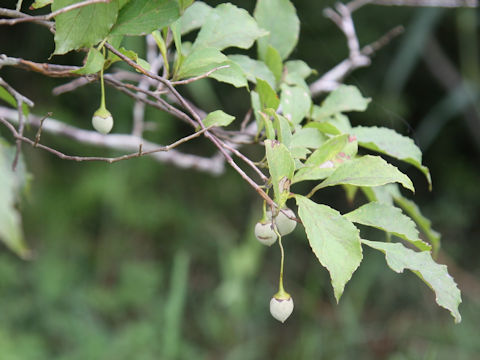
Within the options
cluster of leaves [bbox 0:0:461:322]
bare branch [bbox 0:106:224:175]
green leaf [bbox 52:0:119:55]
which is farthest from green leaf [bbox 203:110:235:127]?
bare branch [bbox 0:106:224:175]

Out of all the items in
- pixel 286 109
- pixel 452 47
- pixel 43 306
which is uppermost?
pixel 286 109

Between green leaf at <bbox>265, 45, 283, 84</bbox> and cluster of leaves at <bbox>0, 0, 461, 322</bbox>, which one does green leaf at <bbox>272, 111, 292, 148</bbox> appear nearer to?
cluster of leaves at <bbox>0, 0, 461, 322</bbox>

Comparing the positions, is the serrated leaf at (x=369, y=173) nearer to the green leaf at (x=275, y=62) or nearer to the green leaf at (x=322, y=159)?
the green leaf at (x=322, y=159)

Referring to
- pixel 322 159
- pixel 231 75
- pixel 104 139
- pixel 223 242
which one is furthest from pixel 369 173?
pixel 223 242

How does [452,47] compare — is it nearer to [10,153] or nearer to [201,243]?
[201,243]

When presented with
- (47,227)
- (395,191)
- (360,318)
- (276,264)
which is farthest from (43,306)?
(395,191)

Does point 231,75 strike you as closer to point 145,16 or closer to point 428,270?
point 145,16
